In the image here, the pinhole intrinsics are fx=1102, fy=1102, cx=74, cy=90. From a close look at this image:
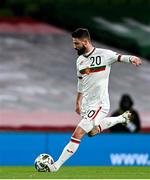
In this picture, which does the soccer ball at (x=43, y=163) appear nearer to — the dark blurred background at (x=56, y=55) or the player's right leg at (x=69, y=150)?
the player's right leg at (x=69, y=150)

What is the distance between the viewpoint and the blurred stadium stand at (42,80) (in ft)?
89.4

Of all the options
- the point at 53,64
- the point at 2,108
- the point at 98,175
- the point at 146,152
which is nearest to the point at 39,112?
the point at 2,108

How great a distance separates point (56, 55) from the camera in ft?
102

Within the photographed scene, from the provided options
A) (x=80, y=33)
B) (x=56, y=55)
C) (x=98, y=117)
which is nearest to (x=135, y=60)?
(x=80, y=33)

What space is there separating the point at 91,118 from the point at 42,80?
12725 millimetres

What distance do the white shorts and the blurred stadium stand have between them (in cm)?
875

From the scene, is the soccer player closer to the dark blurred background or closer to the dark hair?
the dark hair

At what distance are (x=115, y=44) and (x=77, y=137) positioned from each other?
49.9 feet

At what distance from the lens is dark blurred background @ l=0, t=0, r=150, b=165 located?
27734 mm

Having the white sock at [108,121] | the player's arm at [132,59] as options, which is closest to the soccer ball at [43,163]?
the white sock at [108,121]

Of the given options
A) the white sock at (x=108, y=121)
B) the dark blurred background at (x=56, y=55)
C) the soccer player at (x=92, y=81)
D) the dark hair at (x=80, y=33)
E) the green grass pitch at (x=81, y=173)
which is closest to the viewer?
the green grass pitch at (x=81, y=173)

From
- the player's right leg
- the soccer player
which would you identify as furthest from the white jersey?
the player's right leg

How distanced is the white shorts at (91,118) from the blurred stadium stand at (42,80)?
28.7 ft

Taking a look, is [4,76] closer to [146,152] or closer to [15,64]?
[15,64]
